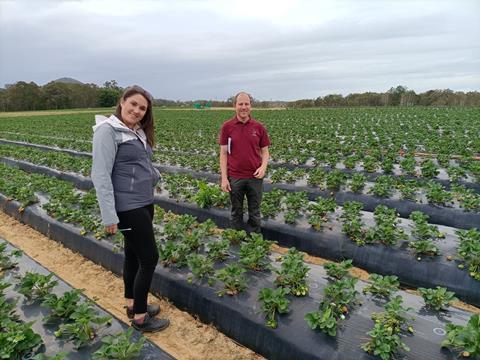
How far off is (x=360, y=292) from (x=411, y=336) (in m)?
0.75

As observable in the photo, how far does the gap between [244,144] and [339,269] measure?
192 centimetres

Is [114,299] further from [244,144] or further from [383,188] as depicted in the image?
[383,188]

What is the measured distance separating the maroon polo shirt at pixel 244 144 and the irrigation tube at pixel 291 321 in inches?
55.6

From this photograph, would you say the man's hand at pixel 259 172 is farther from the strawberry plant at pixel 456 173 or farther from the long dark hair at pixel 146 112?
the strawberry plant at pixel 456 173

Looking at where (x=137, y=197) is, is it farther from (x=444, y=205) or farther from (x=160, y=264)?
(x=444, y=205)

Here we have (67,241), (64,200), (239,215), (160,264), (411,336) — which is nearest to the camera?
(411,336)

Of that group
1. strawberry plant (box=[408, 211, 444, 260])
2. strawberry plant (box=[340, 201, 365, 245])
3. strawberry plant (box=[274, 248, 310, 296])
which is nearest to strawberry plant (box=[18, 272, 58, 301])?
strawberry plant (box=[274, 248, 310, 296])

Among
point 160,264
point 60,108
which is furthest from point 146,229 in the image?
point 60,108

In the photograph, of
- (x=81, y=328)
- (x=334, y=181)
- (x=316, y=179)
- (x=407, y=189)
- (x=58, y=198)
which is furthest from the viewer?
(x=316, y=179)

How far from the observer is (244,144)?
4.36m

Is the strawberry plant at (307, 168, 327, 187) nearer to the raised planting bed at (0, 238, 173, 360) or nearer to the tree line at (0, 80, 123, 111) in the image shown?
the raised planting bed at (0, 238, 173, 360)

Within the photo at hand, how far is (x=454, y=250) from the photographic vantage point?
425 centimetres

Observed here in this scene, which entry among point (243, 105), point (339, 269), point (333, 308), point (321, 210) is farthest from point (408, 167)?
point (333, 308)

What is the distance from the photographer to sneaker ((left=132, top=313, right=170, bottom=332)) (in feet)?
10.7
